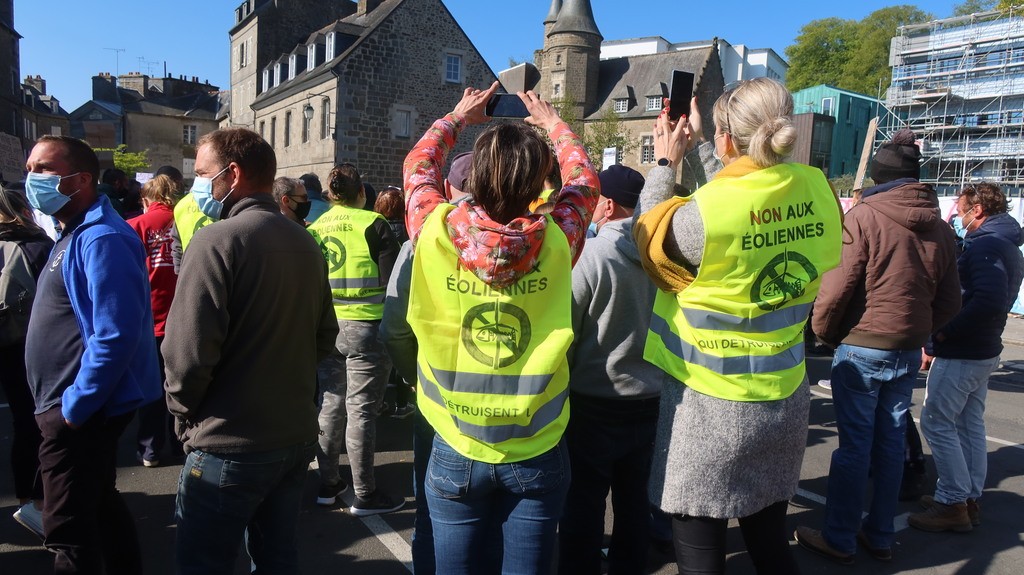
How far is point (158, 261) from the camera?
4.80 meters

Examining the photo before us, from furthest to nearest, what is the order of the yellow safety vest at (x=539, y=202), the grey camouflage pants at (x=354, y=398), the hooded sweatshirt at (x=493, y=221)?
the grey camouflage pants at (x=354, y=398) < the yellow safety vest at (x=539, y=202) < the hooded sweatshirt at (x=493, y=221)

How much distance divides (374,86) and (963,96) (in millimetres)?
41232

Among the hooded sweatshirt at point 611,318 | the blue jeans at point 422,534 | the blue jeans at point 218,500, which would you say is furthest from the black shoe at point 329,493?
the hooded sweatshirt at point 611,318

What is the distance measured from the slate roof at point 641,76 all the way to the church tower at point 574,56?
1.31 m

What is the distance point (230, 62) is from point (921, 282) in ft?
154

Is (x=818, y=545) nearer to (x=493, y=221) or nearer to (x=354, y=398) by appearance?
(x=354, y=398)

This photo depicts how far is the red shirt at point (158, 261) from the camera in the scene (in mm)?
4777

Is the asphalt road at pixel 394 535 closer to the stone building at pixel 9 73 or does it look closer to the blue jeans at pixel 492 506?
the blue jeans at pixel 492 506

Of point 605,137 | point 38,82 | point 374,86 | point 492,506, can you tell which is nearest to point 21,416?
point 492,506

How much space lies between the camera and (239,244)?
2.19 m

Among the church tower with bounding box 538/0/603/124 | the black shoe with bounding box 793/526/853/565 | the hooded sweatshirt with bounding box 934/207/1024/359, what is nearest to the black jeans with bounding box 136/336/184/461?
the black shoe with bounding box 793/526/853/565

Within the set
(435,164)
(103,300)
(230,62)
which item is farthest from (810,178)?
(230,62)

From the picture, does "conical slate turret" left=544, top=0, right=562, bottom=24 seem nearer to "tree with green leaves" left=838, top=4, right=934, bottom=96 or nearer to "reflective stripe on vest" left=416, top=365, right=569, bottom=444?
"tree with green leaves" left=838, top=4, right=934, bottom=96

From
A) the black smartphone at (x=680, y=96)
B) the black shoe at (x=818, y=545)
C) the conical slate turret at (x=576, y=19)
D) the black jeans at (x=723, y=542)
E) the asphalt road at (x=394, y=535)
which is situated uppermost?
the conical slate turret at (x=576, y=19)
